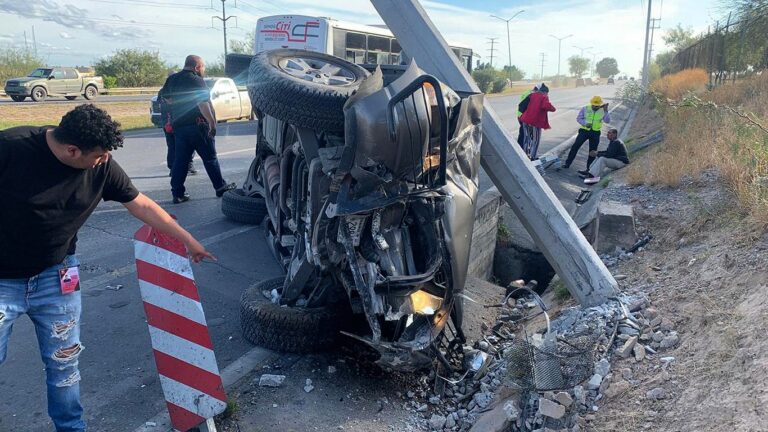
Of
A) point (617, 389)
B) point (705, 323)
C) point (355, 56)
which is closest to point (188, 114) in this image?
point (617, 389)

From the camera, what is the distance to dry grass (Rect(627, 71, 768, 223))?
15.5 feet

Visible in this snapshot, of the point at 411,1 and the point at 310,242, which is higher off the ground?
the point at 411,1

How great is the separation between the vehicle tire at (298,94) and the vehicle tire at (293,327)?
1.22 metres

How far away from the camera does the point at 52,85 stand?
2820 centimetres

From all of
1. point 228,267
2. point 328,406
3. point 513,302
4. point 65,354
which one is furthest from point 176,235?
point 513,302

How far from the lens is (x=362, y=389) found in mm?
3539

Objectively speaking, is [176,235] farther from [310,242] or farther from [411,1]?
[411,1]

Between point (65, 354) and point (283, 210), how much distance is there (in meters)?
1.99

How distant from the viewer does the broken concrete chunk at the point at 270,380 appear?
3.39 meters

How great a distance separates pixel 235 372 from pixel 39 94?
1173 inches

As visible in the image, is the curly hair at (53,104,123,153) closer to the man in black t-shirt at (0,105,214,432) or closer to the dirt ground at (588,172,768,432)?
the man in black t-shirt at (0,105,214,432)

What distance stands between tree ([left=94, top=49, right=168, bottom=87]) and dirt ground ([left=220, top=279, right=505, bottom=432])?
45.5 metres

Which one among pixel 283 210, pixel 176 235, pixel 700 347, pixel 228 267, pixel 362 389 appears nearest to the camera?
pixel 176 235

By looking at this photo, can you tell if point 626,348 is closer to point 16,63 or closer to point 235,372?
point 235,372
